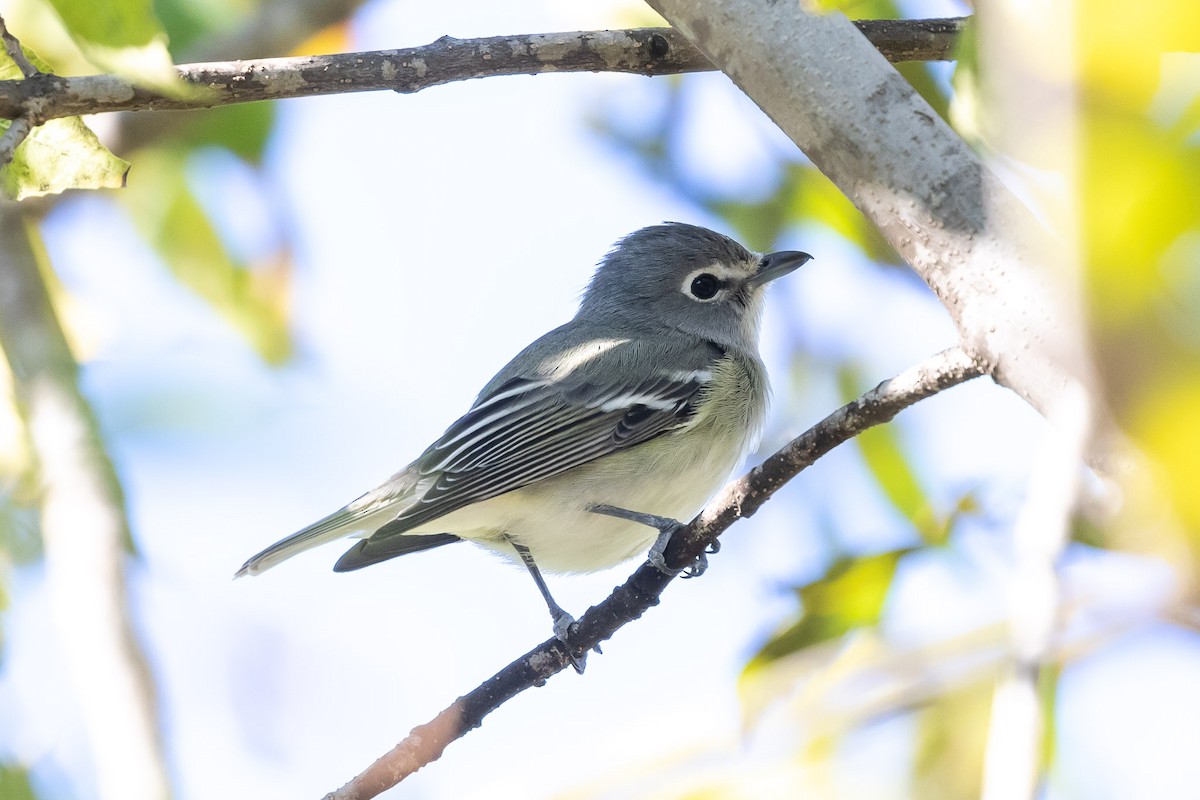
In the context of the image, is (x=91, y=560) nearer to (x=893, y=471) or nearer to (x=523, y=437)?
(x=523, y=437)

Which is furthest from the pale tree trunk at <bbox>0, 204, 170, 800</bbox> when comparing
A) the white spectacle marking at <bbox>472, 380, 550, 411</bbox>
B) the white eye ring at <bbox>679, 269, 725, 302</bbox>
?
the white eye ring at <bbox>679, 269, 725, 302</bbox>

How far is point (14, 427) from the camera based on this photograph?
3.23 metres

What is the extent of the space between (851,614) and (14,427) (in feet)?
7.65

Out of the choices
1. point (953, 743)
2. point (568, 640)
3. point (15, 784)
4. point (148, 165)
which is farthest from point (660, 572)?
point (148, 165)

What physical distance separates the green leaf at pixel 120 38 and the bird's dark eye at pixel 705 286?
3260mm

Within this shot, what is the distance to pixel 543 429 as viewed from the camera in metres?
3.58

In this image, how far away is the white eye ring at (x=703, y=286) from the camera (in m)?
4.38

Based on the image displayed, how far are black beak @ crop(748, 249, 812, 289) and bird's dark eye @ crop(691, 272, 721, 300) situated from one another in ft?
0.46

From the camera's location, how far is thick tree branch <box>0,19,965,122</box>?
1.96 meters

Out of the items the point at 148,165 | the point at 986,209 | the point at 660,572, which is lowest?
the point at 986,209

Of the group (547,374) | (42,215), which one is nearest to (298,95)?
(547,374)

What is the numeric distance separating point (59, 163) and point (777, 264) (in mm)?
2664

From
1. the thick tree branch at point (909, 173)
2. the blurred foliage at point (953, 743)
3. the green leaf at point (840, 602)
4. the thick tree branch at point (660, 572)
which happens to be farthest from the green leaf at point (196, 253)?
the thick tree branch at point (909, 173)

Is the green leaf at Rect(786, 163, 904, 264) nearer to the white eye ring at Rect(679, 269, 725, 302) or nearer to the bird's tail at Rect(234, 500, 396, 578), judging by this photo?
the white eye ring at Rect(679, 269, 725, 302)
